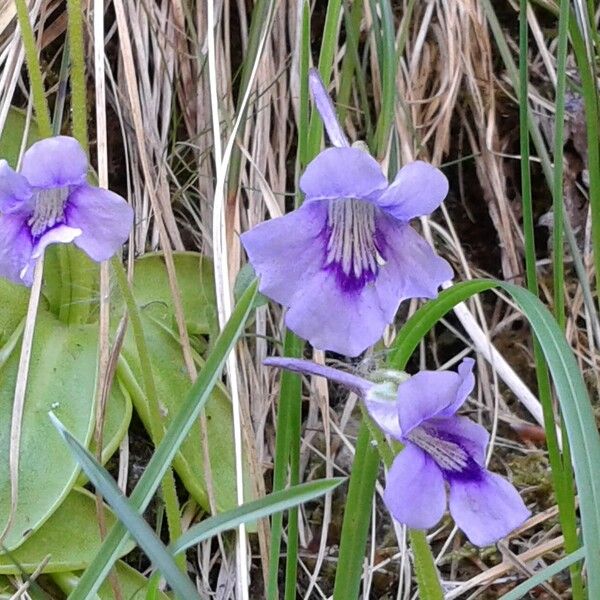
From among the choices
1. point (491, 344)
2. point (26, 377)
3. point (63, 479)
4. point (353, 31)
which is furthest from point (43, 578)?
point (353, 31)

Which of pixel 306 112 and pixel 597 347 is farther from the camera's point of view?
pixel 597 347

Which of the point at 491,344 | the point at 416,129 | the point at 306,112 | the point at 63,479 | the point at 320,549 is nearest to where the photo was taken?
the point at 306,112

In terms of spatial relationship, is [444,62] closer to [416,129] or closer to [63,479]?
[416,129]

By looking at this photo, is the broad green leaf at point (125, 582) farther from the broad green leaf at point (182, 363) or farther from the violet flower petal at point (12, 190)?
the violet flower petal at point (12, 190)

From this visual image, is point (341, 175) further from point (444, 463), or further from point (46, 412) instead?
point (46, 412)

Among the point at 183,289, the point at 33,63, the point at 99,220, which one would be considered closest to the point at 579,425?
the point at 99,220

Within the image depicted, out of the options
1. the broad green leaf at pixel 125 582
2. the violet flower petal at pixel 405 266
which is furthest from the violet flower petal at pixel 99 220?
the broad green leaf at pixel 125 582

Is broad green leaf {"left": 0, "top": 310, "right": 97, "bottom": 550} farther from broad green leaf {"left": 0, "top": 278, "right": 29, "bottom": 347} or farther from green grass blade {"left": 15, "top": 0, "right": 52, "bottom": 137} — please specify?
green grass blade {"left": 15, "top": 0, "right": 52, "bottom": 137}

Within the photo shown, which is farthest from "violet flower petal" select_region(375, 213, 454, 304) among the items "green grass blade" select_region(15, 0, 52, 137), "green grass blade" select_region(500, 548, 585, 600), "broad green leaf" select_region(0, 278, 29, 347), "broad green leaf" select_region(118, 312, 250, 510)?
"broad green leaf" select_region(0, 278, 29, 347)
